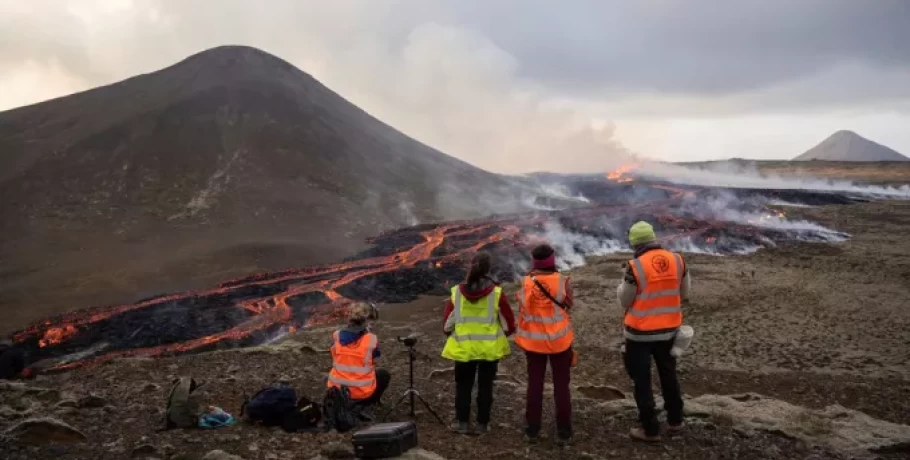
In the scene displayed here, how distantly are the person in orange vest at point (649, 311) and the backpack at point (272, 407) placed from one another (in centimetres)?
444

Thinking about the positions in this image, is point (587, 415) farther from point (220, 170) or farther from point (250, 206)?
point (220, 170)

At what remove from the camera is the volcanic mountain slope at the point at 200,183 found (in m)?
32.5

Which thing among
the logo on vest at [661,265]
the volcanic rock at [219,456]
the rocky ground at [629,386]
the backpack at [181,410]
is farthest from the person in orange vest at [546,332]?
the backpack at [181,410]

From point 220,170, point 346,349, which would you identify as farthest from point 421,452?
point 220,170

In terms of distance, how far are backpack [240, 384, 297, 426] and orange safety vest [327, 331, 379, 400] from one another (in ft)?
2.28

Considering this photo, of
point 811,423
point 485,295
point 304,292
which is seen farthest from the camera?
point 304,292

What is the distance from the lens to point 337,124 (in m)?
67.2

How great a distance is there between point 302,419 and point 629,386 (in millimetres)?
6467

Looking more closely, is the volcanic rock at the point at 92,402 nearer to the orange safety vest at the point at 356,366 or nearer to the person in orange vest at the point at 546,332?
the orange safety vest at the point at 356,366

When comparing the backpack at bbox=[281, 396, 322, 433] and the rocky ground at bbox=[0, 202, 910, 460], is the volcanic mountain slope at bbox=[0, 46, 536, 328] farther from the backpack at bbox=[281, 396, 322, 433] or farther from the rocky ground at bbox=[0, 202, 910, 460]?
the backpack at bbox=[281, 396, 322, 433]

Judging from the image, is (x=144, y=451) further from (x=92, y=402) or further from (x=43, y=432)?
(x=92, y=402)

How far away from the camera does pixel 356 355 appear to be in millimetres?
7453

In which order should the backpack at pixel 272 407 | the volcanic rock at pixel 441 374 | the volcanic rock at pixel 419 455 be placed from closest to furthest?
the volcanic rock at pixel 419 455
the backpack at pixel 272 407
the volcanic rock at pixel 441 374

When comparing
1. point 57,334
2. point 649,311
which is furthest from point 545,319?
point 57,334
